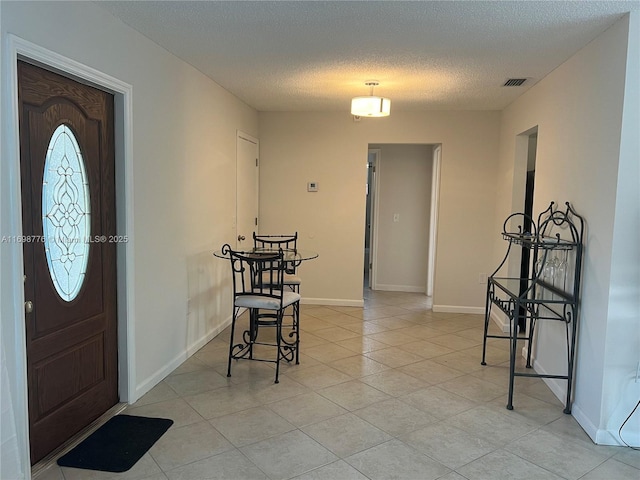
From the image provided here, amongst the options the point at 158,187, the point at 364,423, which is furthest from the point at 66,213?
the point at 364,423

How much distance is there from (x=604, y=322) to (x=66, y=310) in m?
3.03

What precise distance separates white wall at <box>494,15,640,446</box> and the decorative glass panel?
9.87 ft

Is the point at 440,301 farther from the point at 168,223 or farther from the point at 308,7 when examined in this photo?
the point at 308,7

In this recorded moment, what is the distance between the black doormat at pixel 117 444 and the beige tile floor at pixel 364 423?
0.06 meters

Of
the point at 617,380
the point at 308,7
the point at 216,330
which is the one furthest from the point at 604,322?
the point at 216,330

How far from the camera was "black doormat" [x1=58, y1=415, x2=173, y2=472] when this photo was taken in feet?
7.79

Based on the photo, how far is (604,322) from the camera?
8.81 feet

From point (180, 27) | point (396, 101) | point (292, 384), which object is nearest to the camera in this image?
point (180, 27)

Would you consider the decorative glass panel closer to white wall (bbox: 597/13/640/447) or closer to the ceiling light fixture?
the ceiling light fixture

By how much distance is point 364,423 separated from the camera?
2900mm

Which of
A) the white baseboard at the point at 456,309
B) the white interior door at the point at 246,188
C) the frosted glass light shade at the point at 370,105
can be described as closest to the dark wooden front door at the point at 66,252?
the frosted glass light shade at the point at 370,105

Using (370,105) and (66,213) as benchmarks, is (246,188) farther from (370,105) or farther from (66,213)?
(66,213)

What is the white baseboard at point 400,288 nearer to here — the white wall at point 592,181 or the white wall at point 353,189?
the white wall at point 353,189

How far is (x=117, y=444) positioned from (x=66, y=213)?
1300mm
